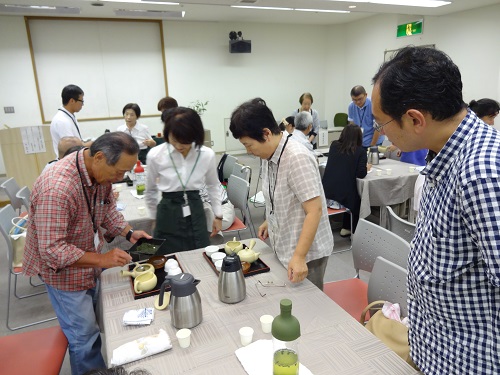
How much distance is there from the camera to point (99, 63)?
712cm

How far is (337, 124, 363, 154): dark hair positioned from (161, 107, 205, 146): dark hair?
187 centimetres

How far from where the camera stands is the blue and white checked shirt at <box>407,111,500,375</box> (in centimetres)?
69

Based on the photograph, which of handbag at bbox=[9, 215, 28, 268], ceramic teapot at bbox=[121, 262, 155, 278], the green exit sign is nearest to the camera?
ceramic teapot at bbox=[121, 262, 155, 278]

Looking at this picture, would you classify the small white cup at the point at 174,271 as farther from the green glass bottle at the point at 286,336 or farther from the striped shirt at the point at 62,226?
the green glass bottle at the point at 286,336

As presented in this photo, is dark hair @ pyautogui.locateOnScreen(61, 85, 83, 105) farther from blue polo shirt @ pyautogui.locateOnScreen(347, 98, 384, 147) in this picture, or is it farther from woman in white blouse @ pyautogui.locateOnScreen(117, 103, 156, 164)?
blue polo shirt @ pyautogui.locateOnScreen(347, 98, 384, 147)

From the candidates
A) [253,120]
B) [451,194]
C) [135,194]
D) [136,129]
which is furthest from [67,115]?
[451,194]

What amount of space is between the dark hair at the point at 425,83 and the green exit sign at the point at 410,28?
7.08m

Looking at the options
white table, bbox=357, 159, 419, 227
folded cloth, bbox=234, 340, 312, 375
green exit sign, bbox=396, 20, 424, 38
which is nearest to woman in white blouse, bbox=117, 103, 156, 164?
white table, bbox=357, 159, 419, 227

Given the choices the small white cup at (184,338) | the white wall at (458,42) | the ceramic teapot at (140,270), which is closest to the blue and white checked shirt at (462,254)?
the small white cup at (184,338)

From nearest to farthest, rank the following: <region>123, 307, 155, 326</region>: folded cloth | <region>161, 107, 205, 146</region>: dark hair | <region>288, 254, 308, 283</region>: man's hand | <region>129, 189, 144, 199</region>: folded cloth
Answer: <region>123, 307, 155, 326</region>: folded cloth → <region>288, 254, 308, 283</region>: man's hand → <region>161, 107, 205, 146</region>: dark hair → <region>129, 189, 144, 199</region>: folded cloth

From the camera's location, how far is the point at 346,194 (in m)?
3.52

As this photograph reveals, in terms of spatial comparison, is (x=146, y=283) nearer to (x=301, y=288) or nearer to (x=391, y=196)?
(x=301, y=288)

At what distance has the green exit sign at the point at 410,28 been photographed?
672 centimetres

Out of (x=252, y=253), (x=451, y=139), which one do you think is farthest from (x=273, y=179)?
(x=451, y=139)
